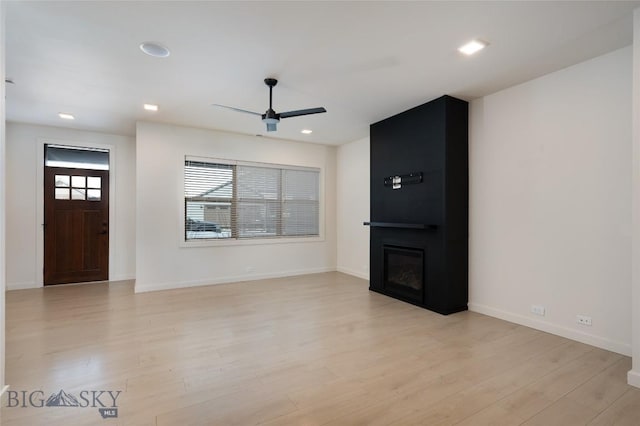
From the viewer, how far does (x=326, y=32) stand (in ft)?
8.55

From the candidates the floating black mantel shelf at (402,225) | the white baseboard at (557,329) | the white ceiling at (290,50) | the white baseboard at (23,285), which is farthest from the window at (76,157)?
the white baseboard at (557,329)

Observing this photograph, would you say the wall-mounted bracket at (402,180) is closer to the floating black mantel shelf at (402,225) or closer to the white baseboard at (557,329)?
the floating black mantel shelf at (402,225)

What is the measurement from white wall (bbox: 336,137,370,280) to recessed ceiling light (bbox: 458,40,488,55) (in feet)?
10.7

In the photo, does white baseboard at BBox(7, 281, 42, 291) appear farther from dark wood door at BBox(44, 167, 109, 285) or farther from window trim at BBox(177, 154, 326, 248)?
window trim at BBox(177, 154, 326, 248)

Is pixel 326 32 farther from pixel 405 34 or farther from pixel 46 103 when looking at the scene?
pixel 46 103

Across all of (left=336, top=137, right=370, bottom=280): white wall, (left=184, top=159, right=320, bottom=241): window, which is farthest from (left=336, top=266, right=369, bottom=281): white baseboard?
(left=184, top=159, right=320, bottom=241): window

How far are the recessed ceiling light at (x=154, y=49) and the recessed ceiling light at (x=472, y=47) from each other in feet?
8.95

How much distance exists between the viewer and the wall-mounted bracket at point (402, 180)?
14.3ft

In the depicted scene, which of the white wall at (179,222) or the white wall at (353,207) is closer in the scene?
the white wall at (179,222)

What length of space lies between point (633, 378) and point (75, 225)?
7.71 meters

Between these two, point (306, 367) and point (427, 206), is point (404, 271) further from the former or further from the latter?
point (306, 367)

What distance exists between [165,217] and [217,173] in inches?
47.4

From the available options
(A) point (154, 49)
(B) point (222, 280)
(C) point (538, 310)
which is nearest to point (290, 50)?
(A) point (154, 49)

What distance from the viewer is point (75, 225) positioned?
5.70 m
